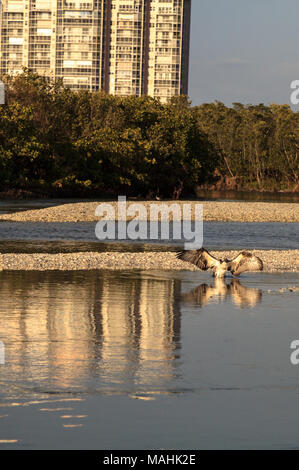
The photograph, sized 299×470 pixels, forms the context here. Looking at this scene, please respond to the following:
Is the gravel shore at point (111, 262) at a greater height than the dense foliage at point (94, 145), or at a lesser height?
lesser

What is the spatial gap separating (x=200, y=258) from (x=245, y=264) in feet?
3.29

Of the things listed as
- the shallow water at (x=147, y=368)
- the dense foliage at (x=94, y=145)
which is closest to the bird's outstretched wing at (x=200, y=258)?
the shallow water at (x=147, y=368)

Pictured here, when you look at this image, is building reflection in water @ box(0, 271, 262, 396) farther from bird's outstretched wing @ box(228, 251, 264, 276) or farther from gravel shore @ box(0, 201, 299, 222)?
gravel shore @ box(0, 201, 299, 222)

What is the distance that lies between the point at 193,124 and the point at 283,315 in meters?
83.9

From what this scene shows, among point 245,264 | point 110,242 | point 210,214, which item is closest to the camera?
point 245,264

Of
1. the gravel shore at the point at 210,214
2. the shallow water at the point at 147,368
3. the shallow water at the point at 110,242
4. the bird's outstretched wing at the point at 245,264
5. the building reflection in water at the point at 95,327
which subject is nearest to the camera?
the shallow water at the point at 147,368

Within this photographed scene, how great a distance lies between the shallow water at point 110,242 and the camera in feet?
102

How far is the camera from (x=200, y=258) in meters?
21.3

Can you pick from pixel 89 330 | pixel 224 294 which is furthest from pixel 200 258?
pixel 89 330

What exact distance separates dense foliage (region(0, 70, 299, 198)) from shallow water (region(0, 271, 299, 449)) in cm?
5363

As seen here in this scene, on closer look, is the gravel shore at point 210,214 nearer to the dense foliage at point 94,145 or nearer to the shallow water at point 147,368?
the dense foliage at point 94,145

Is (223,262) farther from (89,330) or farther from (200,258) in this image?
(89,330)

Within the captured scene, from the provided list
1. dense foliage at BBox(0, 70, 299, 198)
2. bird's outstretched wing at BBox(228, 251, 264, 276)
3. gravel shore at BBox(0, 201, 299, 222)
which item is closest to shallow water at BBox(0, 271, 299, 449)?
bird's outstretched wing at BBox(228, 251, 264, 276)

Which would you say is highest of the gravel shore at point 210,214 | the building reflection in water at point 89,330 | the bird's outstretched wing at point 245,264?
the bird's outstretched wing at point 245,264
